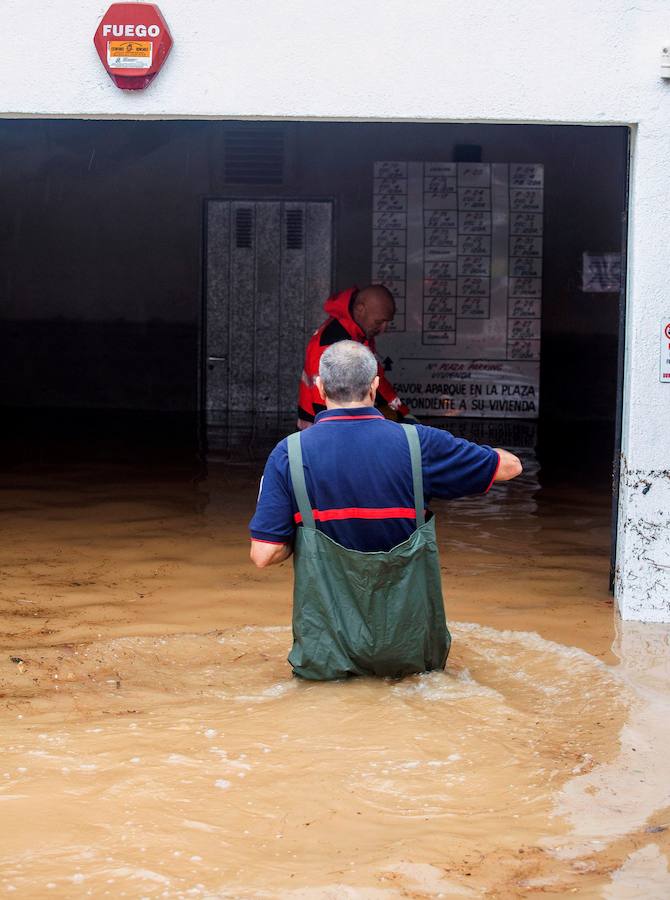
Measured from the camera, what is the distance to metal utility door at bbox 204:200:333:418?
12.5 m

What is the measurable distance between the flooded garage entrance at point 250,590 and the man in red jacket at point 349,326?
0.91 meters

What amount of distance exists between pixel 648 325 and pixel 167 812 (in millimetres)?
3129

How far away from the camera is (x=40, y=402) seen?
1283 centimetres

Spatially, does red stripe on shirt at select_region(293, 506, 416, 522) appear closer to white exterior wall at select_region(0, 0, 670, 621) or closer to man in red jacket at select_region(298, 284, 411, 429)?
white exterior wall at select_region(0, 0, 670, 621)

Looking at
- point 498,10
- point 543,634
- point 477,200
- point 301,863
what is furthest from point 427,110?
point 477,200

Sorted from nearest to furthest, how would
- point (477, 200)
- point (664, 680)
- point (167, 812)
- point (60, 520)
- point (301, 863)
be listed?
point (301, 863) → point (167, 812) → point (664, 680) → point (60, 520) → point (477, 200)

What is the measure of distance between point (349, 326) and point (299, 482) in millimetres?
3028

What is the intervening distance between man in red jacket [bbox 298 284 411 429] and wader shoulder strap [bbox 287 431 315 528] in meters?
2.72

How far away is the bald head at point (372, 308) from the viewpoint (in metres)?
6.86

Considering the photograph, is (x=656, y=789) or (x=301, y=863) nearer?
(x=301, y=863)

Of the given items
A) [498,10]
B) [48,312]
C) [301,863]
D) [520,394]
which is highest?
[498,10]

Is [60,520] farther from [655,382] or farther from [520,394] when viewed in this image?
[520,394]

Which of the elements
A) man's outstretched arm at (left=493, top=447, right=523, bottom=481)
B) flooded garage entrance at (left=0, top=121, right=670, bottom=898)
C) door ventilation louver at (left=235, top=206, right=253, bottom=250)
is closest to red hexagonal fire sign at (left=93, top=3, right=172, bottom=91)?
man's outstretched arm at (left=493, top=447, right=523, bottom=481)

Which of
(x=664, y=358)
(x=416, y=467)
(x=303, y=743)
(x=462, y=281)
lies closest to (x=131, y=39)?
(x=416, y=467)
